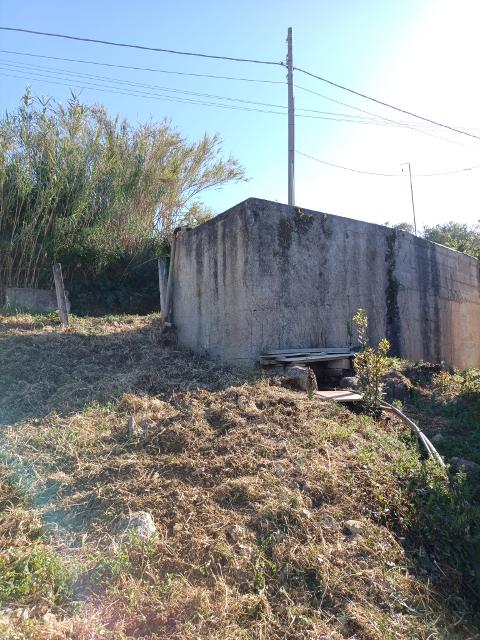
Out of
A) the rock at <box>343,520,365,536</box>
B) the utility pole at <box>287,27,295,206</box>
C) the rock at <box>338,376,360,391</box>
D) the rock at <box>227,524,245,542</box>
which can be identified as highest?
the utility pole at <box>287,27,295,206</box>

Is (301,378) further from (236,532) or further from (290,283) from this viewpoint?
(236,532)

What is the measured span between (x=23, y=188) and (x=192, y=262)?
3.80 metres

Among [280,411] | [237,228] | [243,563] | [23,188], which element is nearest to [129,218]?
[23,188]

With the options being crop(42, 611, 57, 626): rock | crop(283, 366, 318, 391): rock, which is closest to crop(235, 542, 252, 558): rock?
crop(42, 611, 57, 626): rock

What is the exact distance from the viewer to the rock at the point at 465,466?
388 centimetres

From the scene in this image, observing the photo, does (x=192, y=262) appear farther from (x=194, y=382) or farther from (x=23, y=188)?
(x=23, y=188)

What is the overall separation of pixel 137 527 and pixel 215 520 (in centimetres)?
44

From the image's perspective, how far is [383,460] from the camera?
373cm

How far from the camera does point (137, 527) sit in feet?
9.07

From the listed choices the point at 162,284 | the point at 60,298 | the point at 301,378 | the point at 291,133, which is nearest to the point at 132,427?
the point at 301,378

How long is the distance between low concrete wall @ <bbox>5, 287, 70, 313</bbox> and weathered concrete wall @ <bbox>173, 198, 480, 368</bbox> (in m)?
3.02

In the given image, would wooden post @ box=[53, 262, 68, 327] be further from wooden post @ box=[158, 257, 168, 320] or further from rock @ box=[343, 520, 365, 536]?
rock @ box=[343, 520, 365, 536]

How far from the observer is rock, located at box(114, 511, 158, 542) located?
270 cm

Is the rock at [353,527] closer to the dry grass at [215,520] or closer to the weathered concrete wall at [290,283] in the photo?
the dry grass at [215,520]
